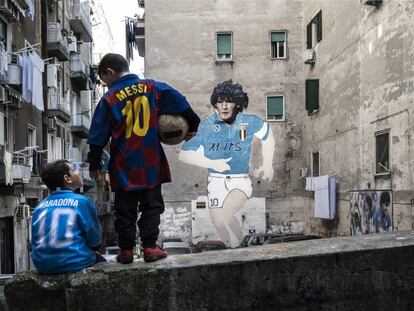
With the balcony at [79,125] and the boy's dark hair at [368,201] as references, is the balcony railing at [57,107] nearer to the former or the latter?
the balcony at [79,125]

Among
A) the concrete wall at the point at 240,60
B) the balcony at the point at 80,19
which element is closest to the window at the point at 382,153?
the concrete wall at the point at 240,60

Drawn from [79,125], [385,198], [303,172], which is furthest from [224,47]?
[385,198]

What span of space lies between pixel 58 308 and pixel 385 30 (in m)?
15.5

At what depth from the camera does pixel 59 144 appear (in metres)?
29.8

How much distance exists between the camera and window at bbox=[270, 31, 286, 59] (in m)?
28.0

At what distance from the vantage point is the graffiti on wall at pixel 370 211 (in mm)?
16484

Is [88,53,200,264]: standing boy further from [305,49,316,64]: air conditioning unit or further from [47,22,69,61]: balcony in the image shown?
[47,22,69,61]: balcony

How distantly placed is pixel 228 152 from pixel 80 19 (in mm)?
13652

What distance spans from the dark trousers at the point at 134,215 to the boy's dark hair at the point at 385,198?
13834 millimetres

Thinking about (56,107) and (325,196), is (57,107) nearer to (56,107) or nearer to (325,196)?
(56,107)

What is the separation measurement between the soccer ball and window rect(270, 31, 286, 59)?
24875 millimetres

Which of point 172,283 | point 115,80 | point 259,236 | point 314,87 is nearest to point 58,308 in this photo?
point 172,283

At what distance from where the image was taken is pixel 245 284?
3.38 meters

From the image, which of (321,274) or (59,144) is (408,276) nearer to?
(321,274)
